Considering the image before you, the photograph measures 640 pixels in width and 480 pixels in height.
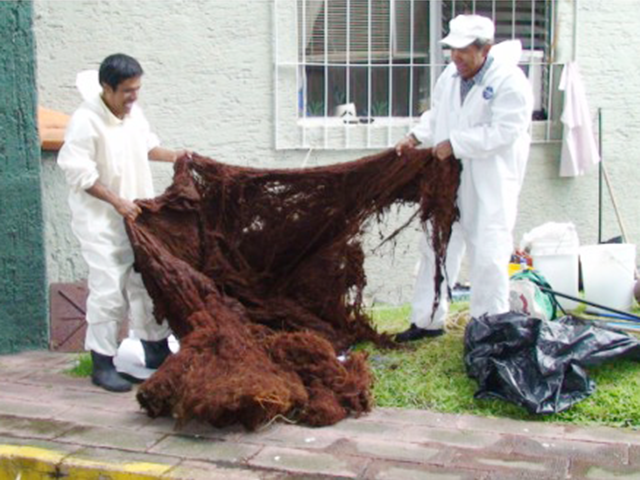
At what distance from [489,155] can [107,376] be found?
259cm

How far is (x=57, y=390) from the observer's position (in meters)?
5.39

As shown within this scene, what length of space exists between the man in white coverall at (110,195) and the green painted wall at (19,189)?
1086 mm

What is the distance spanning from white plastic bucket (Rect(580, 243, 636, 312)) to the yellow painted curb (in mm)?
3788

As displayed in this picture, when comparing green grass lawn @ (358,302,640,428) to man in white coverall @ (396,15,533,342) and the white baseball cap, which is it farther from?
the white baseball cap

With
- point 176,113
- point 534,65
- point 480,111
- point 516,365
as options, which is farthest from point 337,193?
point 534,65

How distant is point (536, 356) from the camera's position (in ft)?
16.0

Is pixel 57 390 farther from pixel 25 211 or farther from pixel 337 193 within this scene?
pixel 337 193

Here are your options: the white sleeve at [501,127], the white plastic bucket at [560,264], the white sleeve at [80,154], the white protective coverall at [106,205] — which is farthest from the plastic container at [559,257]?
the white sleeve at [80,154]

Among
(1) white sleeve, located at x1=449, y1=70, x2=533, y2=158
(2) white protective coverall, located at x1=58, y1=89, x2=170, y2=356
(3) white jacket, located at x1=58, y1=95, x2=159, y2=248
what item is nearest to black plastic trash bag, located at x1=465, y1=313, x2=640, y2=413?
(1) white sleeve, located at x1=449, y1=70, x2=533, y2=158

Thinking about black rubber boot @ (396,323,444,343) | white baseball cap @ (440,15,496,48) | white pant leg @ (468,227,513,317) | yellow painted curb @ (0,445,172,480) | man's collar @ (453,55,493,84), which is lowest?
yellow painted curb @ (0,445,172,480)

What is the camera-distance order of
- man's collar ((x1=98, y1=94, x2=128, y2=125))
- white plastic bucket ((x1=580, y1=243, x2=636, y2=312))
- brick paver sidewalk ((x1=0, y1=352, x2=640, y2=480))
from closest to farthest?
1. brick paver sidewalk ((x1=0, y1=352, x2=640, y2=480))
2. man's collar ((x1=98, y1=94, x2=128, y2=125))
3. white plastic bucket ((x1=580, y1=243, x2=636, y2=312))

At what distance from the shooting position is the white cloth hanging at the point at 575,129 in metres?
7.83

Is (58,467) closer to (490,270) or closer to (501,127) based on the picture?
(490,270)

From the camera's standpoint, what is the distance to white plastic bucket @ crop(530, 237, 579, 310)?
6.84m
